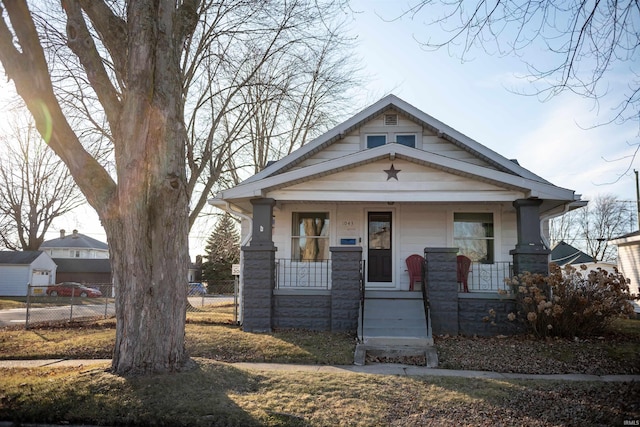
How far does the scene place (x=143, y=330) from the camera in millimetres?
6031

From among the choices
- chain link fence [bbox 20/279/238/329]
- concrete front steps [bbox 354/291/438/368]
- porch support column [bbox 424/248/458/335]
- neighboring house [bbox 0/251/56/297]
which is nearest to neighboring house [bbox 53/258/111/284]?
chain link fence [bbox 20/279/238/329]

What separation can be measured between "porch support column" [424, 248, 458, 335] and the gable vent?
439 cm

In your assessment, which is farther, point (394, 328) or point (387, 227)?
point (387, 227)

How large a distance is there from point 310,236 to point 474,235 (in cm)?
443

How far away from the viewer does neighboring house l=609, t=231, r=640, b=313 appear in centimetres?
1978

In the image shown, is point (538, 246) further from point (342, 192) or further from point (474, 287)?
point (342, 192)

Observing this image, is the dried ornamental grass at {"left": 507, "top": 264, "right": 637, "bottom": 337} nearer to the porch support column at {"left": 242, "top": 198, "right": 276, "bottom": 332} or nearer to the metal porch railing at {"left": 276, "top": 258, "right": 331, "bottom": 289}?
the metal porch railing at {"left": 276, "top": 258, "right": 331, "bottom": 289}

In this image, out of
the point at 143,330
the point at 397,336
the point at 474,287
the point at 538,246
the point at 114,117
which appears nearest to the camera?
the point at 143,330

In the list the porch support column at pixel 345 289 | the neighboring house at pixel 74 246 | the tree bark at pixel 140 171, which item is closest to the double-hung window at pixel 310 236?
the porch support column at pixel 345 289

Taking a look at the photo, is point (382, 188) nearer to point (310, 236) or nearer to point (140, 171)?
point (310, 236)

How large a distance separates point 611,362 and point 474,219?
5.46 meters

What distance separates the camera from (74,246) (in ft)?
191

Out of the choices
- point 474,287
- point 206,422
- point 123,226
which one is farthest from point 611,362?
point 123,226

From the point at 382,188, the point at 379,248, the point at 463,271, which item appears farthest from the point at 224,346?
the point at 463,271
